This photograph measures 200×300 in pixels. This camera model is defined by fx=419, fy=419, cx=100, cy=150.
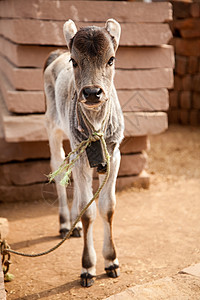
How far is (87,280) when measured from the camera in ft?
12.0

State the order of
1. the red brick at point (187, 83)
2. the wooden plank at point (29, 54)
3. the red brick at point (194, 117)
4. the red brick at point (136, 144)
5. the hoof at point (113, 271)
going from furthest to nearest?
the red brick at point (194, 117) → the red brick at point (187, 83) → the red brick at point (136, 144) → the wooden plank at point (29, 54) → the hoof at point (113, 271)

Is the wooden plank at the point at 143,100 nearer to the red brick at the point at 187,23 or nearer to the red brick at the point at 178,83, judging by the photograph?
the red brick at the point at 187,23

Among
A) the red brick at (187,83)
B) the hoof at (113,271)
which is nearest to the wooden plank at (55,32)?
the hoof at (113,271)

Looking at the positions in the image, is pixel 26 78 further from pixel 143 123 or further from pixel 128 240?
pixel 128 240

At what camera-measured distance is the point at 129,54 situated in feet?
18.5

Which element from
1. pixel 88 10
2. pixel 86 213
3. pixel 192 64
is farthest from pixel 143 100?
pixel 192 64

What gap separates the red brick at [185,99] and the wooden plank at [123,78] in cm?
405

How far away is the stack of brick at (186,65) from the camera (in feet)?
29.7

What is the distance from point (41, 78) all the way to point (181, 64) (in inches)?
199

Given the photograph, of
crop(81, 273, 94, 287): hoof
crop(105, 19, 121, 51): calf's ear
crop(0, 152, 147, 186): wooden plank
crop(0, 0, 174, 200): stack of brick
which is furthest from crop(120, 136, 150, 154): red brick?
crop(105, 19, 121, 51): calf's ear

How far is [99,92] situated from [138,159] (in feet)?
11.4

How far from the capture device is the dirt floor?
3699 mm

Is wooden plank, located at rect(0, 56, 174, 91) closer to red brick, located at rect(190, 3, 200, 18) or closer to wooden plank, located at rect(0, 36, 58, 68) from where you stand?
wooden plank, located at rect(0, 36, 58, 68)

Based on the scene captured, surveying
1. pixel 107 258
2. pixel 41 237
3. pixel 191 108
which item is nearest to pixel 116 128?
pixel 107 258
